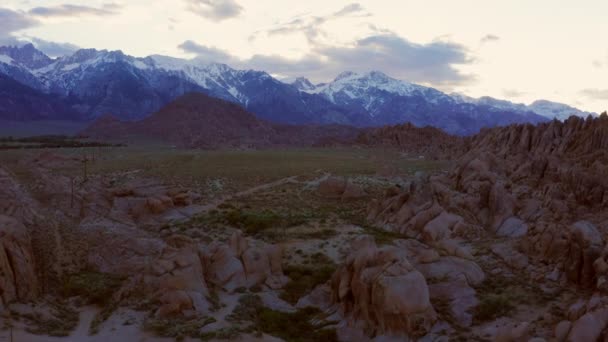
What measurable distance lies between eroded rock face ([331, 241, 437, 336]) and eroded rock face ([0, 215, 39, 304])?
12.7m

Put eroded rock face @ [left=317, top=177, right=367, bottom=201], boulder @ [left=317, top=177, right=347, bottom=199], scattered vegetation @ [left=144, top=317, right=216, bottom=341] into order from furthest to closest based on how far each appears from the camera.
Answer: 1. boulder @ [left=317, top=177, right=347, bottom=199]
2. eroded rock face @ [left=317, top=177, right=367, bottom=201]
3. scattered vegetation @ [left=144, top=317, right=216, bottom=341]

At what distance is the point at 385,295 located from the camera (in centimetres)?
2130

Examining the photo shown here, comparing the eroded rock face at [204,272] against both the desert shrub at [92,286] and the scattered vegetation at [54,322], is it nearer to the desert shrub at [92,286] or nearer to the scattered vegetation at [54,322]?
the desert shrub at [92,286]

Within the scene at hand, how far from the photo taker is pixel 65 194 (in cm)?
3681

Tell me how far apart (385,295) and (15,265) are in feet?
49.0

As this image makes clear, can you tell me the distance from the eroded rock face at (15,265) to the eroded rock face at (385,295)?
12.7 meters

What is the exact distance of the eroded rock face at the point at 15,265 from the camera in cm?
2290

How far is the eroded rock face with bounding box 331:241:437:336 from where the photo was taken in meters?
21.0

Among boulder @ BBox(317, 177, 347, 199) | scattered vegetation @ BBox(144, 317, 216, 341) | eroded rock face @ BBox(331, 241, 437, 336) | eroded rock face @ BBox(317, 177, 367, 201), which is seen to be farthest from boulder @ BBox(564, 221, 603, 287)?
boulder @ BBox(317, 177, 347, 199)

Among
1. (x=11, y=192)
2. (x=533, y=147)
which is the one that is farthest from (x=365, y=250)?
(x=533, y=147)

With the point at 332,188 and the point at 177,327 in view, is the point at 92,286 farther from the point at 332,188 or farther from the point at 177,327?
the point at 332,188

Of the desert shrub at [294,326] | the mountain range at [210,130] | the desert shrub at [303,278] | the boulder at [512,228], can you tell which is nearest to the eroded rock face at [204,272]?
the desert shrub at [303,278]

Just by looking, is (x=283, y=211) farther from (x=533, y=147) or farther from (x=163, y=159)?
(x=163, y=159)

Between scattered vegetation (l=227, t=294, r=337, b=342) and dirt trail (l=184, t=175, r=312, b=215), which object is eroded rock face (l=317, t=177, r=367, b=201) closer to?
dirt trail (l=184, t=175, r=312, b=215)
